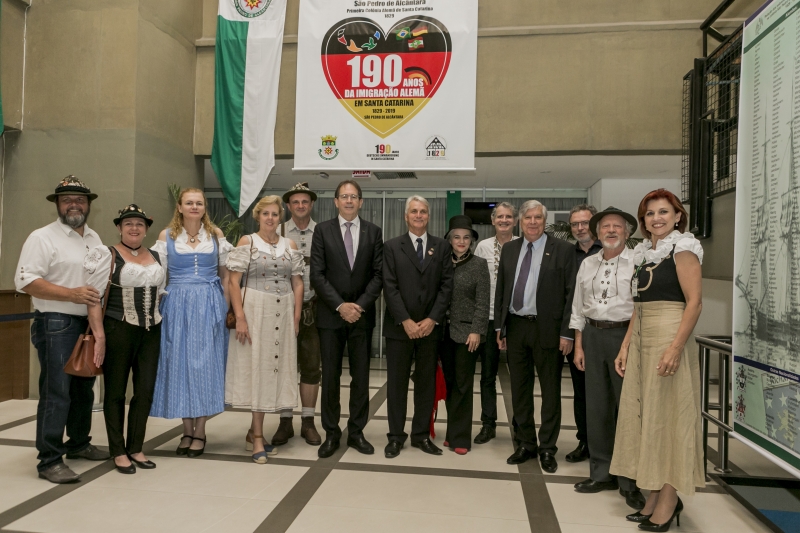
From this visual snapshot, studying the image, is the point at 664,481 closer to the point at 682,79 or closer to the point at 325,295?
the point at 325,295

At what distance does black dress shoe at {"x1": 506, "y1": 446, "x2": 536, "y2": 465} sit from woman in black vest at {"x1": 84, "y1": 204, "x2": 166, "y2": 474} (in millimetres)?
2299

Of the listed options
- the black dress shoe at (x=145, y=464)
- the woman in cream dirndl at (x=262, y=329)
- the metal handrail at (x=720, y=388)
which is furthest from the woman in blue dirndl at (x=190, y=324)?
the metal handrail at (x=720, y=388)

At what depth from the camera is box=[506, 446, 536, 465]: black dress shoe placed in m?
3.71

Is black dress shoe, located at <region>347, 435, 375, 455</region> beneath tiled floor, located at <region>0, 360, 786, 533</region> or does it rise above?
above

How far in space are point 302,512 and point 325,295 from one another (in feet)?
4.49

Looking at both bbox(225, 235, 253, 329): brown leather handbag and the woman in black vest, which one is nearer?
the woman in black vest

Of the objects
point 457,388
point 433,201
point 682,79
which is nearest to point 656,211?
point 457,388

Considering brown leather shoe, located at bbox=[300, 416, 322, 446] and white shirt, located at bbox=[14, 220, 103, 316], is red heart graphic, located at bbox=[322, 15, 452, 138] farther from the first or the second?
white shirt, located at bbox=[14, 220, 103, 316]

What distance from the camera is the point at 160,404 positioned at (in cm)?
359

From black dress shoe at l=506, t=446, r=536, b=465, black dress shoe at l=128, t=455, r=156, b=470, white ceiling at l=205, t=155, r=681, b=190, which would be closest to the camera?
black dress shoe at l=128, t=455, r=156, b=470

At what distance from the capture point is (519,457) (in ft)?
12.2

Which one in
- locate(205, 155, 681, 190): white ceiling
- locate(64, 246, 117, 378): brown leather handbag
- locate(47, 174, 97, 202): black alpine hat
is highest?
locate(205, 155, 681, 190): white ceiling

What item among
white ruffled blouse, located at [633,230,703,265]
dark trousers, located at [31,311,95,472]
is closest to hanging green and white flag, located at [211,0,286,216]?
dark trousers, located at [31,311,95,472]

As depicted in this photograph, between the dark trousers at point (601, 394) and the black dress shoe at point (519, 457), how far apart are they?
1.82ft
